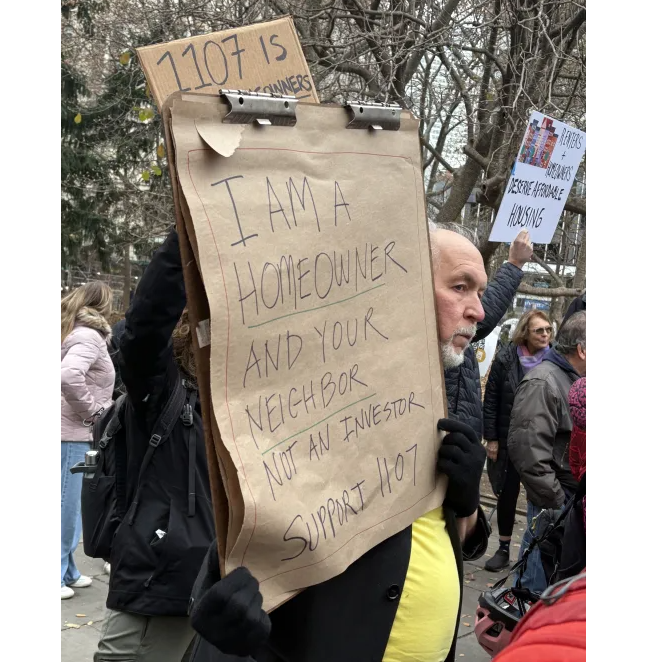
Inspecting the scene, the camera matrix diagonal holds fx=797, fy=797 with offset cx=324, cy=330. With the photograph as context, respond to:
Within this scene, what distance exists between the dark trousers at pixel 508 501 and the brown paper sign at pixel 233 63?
443 cm

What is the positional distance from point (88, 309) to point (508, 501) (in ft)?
10.5

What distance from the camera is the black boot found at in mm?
5633

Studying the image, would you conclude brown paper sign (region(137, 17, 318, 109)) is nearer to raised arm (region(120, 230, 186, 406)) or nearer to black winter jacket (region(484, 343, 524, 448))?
raised arm (region(120, 230, 186, 406))

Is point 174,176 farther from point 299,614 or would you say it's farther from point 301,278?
point 299,614

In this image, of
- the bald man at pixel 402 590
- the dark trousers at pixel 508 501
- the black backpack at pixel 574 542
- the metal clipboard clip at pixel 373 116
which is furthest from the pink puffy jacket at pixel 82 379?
the metal clipboard clip at pixel 373 116

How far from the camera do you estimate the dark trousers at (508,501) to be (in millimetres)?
5664

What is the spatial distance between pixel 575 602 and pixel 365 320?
730 millimetres

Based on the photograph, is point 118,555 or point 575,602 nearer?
point 575,602

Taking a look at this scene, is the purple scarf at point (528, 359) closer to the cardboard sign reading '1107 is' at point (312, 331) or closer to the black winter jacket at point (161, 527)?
the black winter jacket at point (161, 527)

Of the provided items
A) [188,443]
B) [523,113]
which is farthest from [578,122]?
[188,443]

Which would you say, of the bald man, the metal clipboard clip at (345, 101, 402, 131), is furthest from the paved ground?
the metal clipboard clip at (345, 101, 402, 131)

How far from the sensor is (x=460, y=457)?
1656 mm

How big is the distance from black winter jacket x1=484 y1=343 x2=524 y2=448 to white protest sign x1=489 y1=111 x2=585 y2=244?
6.22ft

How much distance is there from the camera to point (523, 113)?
6609 millimetres
